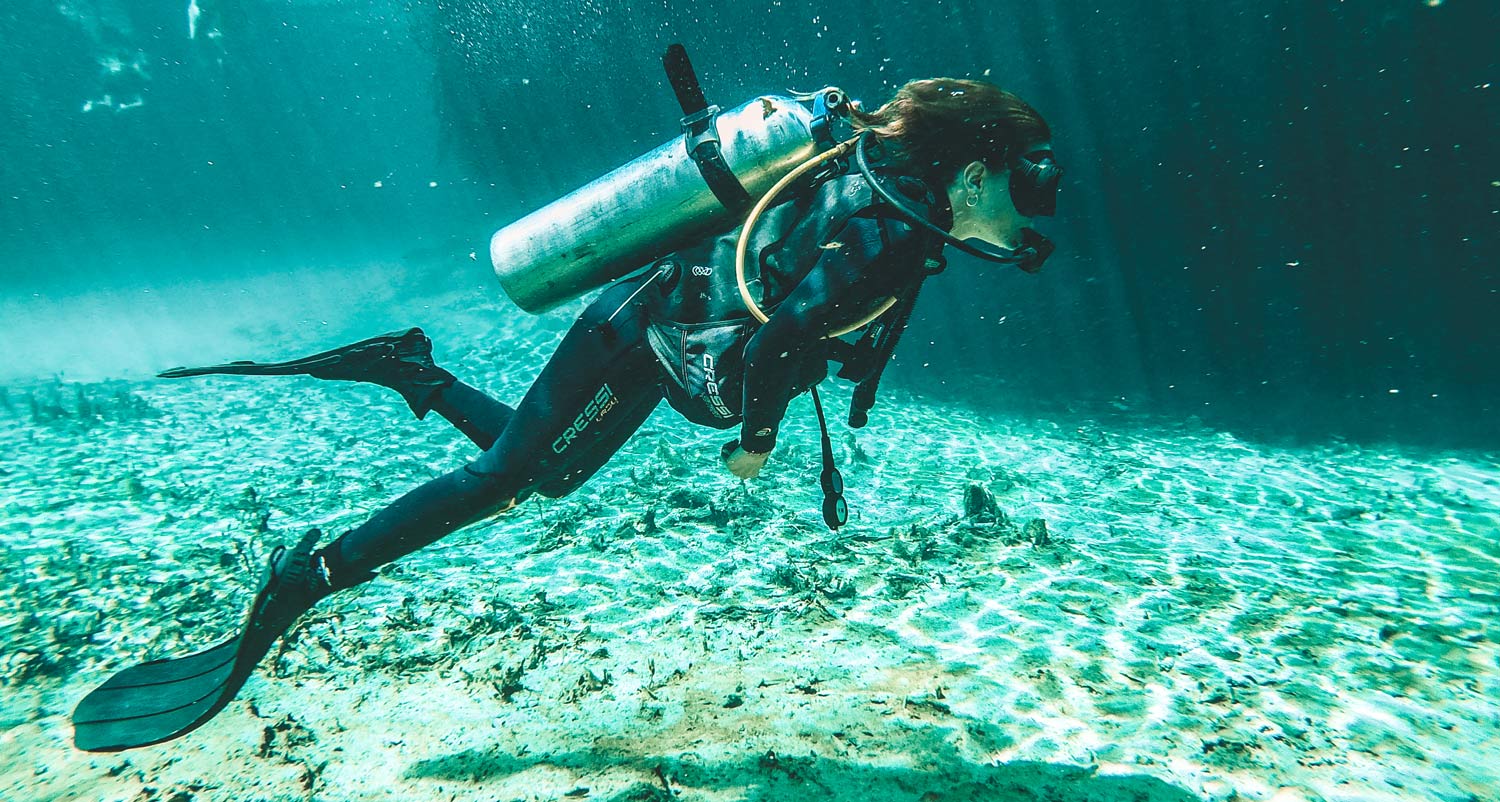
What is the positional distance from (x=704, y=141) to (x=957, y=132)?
1.11 metres

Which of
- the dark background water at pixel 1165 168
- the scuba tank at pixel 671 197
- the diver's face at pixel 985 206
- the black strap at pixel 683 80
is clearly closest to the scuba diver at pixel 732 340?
the diver's face at pixel 985 206

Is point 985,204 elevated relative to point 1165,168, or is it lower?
elevated

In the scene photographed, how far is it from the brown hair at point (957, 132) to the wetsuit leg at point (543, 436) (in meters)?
1.45

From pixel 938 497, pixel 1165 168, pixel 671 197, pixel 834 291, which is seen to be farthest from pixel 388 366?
pixel 1165 168

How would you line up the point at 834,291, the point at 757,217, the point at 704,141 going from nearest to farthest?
1. the point at 834,291
2. the point at 757,217
3. the point at 704,141

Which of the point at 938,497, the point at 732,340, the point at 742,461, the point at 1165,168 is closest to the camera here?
the point at 732,340

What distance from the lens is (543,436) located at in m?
2.76

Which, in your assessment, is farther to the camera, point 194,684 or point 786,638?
point 786,638

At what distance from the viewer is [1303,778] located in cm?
261

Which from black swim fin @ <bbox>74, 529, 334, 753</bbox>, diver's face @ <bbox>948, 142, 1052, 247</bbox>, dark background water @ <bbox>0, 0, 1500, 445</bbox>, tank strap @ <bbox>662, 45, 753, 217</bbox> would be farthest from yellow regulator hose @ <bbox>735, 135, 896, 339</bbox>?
dark background water @ <bbox>0, 0, 1500, 445</bbox>

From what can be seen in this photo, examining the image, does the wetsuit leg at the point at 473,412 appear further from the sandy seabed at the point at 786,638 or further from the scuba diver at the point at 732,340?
the sandy seabed at the point at 786,638

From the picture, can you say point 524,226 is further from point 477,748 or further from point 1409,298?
point 1409,298

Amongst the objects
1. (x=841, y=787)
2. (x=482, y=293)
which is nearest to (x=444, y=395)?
(x=841, y=787)

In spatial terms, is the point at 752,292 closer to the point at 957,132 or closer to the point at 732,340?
the point at 732,340
